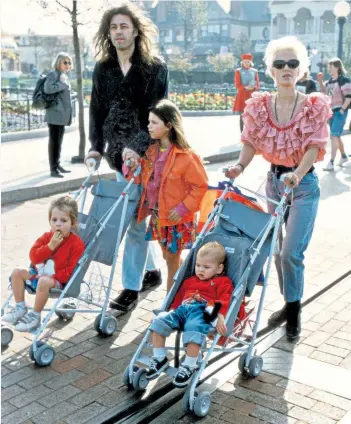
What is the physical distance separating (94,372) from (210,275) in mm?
991

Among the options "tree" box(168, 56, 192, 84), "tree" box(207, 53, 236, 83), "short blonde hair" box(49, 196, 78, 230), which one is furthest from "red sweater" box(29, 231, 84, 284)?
"tree" box(207, 53, 236, 83)

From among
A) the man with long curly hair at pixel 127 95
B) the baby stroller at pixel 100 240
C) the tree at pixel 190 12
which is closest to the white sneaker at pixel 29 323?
the baby stroller at pixel 100 240

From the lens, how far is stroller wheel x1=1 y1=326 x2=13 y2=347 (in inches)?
177

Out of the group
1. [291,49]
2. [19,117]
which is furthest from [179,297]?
[19,117]

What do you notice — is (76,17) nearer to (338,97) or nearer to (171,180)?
(338,97)

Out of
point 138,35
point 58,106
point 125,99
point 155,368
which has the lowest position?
point 155,368

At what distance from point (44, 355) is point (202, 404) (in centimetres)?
117

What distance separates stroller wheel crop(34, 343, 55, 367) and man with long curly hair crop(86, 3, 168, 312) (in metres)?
1.05

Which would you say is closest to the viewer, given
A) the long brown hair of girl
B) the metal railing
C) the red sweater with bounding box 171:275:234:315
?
the red sweater with bounding box 171:275:234:315

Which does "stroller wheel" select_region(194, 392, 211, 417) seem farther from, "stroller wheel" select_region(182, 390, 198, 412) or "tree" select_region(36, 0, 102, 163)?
"tree" select_region(36, 0, 102, 163)

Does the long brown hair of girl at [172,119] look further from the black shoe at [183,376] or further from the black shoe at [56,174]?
the black shoe at [56,174]

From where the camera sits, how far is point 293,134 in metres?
4.43

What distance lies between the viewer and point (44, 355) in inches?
166

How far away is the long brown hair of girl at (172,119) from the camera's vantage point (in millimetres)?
4781
